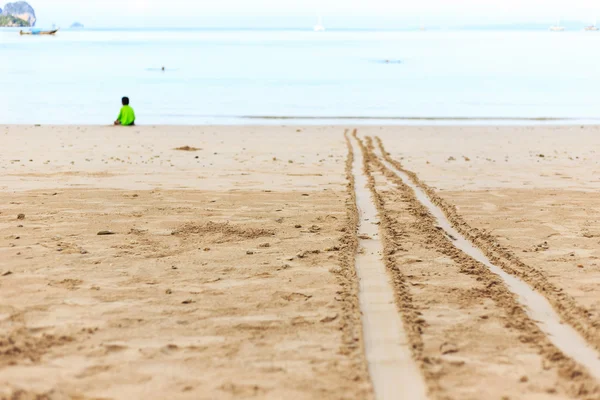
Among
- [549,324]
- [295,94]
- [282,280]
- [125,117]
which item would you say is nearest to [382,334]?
[549,324]

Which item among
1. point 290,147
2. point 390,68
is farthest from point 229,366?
point 390,68

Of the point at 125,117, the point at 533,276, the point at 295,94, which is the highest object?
the point at 295,94

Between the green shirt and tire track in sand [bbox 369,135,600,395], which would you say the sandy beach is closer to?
tire track in sand [bbox 369,135,600,395]

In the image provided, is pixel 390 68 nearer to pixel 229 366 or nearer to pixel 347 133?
pixel 347 133

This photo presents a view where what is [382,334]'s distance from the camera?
3.61 meters

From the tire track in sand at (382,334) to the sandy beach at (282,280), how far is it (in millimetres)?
23

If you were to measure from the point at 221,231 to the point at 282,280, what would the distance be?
153 centimetres

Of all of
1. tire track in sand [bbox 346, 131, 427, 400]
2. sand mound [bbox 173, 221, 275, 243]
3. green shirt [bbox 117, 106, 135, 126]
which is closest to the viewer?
tire track in sand [bbox 346, 131, 427, 400]

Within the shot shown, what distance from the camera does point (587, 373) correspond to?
123 inches

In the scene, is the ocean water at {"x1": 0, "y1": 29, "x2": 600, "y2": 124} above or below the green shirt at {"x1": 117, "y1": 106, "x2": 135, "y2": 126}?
above

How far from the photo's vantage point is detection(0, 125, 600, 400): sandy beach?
3125mm

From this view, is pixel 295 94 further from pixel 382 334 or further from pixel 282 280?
pixel 382 334

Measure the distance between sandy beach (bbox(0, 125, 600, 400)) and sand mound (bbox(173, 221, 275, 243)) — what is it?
3 centimetres

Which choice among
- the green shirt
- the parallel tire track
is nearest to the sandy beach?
the parallel tire track
